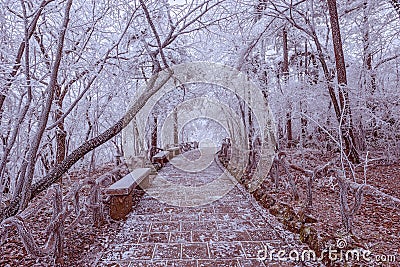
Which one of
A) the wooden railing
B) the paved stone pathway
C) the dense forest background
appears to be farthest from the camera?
the dense forest background

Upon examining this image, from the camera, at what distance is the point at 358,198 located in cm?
360

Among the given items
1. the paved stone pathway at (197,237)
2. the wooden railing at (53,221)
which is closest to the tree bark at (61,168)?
the wooden railing at (53,221)

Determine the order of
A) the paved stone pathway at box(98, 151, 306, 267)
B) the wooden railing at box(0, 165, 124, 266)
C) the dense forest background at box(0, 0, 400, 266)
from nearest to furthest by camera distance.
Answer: the wooden railing at box(0, 165, 124, 266), the paved stone pathway at box(98, 151, 306, 267), the dense forest background at box(0, 0, 400, 266)

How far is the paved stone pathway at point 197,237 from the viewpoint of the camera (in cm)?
394

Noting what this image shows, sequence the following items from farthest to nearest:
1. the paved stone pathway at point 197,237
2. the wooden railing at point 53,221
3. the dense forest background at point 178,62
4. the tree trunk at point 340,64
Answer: the tree trunk at point 340,64 → the dense forest background at point 178,62 → the paved stone pathway at point 197,237 → the wooden railing at point 53,221

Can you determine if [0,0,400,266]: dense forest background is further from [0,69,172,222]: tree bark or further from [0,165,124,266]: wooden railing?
[0,165,124,266]: wooden railing

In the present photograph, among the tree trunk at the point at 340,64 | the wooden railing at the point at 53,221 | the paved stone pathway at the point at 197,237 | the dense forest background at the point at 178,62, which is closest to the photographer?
the wooden railing at the point at 53,221

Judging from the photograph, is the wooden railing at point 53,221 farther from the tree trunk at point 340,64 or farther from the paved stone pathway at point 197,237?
the tree trunk at point 340,64

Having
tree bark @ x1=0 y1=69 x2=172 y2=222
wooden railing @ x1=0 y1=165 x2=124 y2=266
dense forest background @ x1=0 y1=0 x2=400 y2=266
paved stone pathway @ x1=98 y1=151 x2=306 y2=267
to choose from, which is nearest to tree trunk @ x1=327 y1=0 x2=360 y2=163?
dense forest background @ x1=0 y1=0 x2=400 y2=266

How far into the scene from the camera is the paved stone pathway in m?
3.94

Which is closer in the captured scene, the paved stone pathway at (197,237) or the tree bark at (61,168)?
the tree bark at (61,168)

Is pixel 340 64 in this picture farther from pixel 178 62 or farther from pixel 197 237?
pixel 197 237

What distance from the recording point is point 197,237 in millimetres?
4742

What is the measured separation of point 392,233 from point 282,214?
5.41 feet
